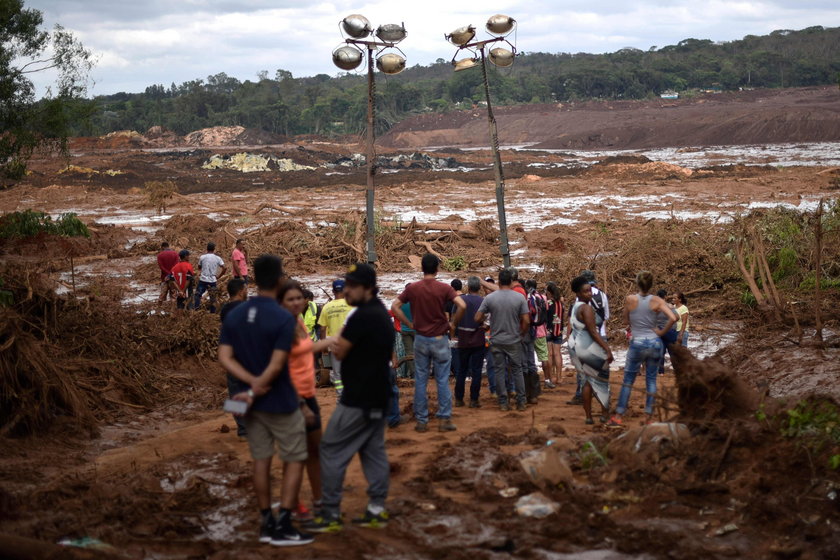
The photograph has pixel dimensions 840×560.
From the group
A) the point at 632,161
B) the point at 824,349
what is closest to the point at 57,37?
the point at 824,349

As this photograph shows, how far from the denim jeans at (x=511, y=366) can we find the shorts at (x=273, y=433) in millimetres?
4202

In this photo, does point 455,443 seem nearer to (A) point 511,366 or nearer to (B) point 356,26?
(A) point 511,366

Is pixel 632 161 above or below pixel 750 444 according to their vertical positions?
above

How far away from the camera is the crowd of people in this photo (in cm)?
541

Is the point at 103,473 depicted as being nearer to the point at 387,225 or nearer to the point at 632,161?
the point at 387,225

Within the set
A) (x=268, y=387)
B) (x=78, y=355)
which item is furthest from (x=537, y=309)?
(x=268, y=387)

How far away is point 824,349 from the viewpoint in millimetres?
11734

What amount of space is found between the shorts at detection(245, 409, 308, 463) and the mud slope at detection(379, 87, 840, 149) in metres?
72.2

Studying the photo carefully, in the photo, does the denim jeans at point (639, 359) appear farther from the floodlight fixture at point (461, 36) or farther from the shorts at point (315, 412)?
the floodlight fixture at point (461, 36)

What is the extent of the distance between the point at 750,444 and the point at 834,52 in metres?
146

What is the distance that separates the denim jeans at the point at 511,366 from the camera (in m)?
9.38

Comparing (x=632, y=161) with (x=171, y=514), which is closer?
(x=171, y=514)

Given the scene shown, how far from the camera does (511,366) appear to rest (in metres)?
9.64

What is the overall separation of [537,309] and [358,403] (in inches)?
219
